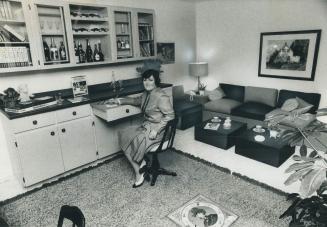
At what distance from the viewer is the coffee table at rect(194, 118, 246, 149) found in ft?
11.8

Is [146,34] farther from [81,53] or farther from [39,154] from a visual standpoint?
[39,154]

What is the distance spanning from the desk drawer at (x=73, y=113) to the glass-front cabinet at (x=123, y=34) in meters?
1.01

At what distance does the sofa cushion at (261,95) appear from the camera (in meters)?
4.30

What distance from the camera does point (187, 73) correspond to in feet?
17.5

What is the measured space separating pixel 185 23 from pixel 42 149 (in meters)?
3.68

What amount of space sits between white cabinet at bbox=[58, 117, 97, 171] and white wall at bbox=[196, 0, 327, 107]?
3.18 meters

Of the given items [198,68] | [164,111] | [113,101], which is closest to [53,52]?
[113,101]

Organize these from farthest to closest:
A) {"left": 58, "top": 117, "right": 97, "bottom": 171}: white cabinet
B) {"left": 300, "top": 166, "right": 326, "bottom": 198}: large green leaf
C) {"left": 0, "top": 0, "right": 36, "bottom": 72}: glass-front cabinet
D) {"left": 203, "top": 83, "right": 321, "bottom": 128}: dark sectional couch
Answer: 1. {"left": 203, "top": 83, "right": 321, "bottom": 128}: dark sectional couch
2. {"left": 58, "top": 117, "right": 97, "bottom": 171}: white cabinet
3. {"left": 0, "top": 0, "right": 36, "bottom": 72}: glass-front cabinet
4. {"left": 300, "top": 166, "right": 326, "bottom": 198}: large green leaf

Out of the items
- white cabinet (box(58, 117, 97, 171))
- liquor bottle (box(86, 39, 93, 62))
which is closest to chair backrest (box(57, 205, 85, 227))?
white cabinet (box(58, 117, 97, 171))

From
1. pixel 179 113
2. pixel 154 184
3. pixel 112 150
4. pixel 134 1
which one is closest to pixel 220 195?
pixel 154 184

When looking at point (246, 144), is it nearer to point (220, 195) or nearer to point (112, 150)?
point (220, 195)

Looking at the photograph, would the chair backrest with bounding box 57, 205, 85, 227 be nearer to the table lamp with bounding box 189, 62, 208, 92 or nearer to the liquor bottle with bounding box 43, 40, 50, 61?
the liquor bottle with bounding box 43, 40, 50, 61

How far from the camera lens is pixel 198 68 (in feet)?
16.4

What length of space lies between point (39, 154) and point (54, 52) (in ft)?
4.26
